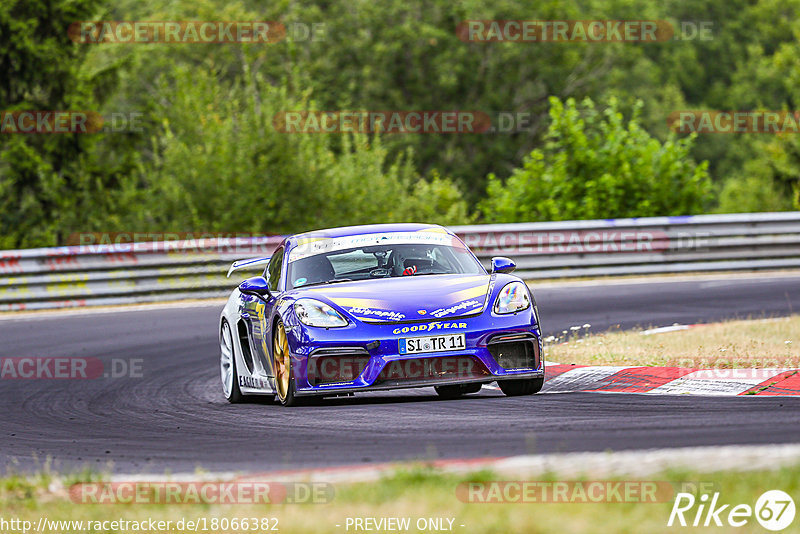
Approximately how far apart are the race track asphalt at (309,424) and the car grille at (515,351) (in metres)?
0.24

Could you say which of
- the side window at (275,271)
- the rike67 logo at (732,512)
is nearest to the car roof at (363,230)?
the side window at (275,271)

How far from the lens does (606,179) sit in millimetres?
24188

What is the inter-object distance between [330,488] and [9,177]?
975 inches

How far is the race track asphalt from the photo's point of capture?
639 cm

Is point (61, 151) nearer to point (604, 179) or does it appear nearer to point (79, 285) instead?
point (79, 285)

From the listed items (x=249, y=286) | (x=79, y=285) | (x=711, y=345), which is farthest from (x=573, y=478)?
(x=79, y=285)

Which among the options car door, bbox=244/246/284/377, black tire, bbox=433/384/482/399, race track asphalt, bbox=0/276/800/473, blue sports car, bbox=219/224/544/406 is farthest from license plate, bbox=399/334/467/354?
car door, bbox=244/246/284/377

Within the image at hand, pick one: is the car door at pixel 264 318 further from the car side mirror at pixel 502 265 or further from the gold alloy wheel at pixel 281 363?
the car side mirror at pixel 502 265

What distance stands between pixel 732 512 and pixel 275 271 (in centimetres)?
624

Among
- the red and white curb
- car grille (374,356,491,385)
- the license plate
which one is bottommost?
the red and white curb

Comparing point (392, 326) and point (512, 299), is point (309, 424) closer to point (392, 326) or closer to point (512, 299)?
point (392, 326)

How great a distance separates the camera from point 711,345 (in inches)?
443

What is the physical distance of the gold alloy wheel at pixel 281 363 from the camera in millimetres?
8875

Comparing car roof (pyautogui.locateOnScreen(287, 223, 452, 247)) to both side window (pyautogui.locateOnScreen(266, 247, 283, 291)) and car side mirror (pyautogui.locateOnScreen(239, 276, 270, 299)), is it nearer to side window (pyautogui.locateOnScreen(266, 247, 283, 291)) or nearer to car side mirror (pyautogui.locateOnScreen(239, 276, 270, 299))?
side window (pyautogui.locateOnScreen(266, 247, 283, 291))
